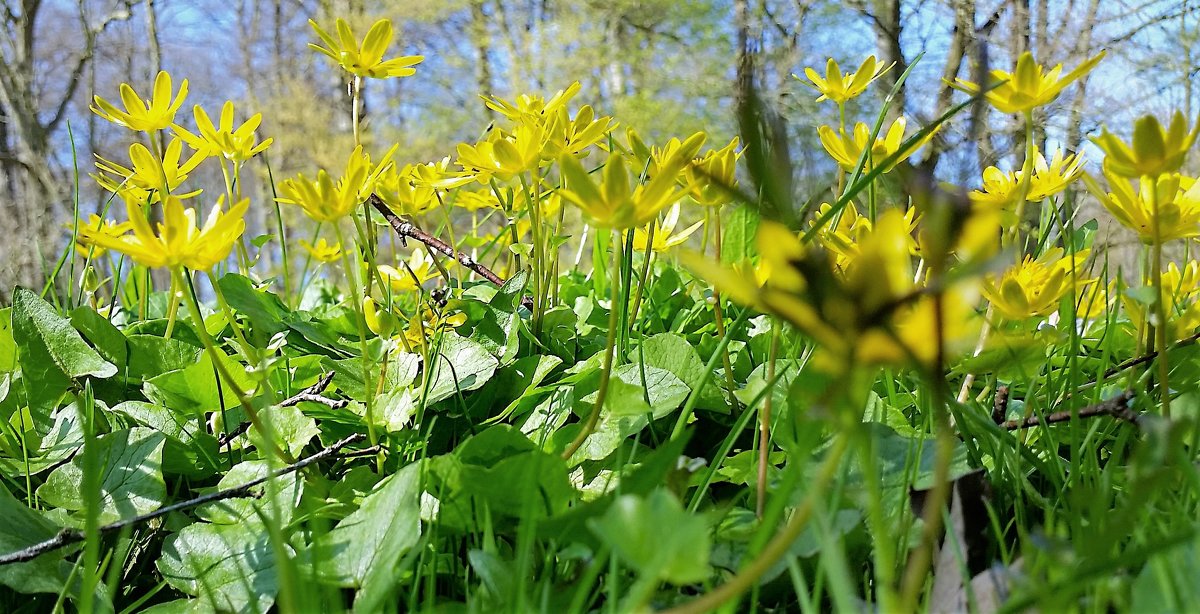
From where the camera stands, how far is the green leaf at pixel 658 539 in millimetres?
260

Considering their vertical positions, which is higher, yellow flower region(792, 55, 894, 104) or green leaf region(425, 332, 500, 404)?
yellow flower region(792, 55, 894, 104)

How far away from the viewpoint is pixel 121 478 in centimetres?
57

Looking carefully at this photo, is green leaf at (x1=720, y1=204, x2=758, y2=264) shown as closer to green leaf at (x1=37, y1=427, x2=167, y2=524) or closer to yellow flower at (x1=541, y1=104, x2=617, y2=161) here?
yellow flower at (x1=541, y1=104, x2=617, y2=161)

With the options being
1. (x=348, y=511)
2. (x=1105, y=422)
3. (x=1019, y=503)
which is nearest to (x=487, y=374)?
(x=348, y=511)

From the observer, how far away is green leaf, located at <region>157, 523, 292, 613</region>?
481mm

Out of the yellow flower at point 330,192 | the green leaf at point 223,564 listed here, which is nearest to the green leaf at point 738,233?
the yellow flower at point 330,192

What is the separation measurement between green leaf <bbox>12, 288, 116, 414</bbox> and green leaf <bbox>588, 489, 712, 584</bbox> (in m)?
0.61

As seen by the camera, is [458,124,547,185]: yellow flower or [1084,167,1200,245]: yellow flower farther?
[458,124,547,185]: yellow flower

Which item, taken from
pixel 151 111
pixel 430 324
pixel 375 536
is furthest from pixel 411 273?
pixel 375 536

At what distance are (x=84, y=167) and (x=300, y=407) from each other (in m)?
13.3

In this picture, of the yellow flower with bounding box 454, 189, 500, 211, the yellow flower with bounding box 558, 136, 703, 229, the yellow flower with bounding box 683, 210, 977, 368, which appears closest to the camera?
the yellow flower with bounding box 683, 210, 977, 368

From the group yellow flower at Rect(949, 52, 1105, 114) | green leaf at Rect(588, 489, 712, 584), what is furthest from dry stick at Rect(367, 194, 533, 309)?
green leaf at Rect(588, 489, 712, 584)

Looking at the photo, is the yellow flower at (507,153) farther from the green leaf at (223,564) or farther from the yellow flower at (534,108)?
the green leaf at (223,564)

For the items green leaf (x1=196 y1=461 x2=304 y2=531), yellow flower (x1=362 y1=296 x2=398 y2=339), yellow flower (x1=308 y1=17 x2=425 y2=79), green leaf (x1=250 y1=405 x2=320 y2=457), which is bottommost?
green leaf (x1=196 y1=461 x2=304 y2=531)
